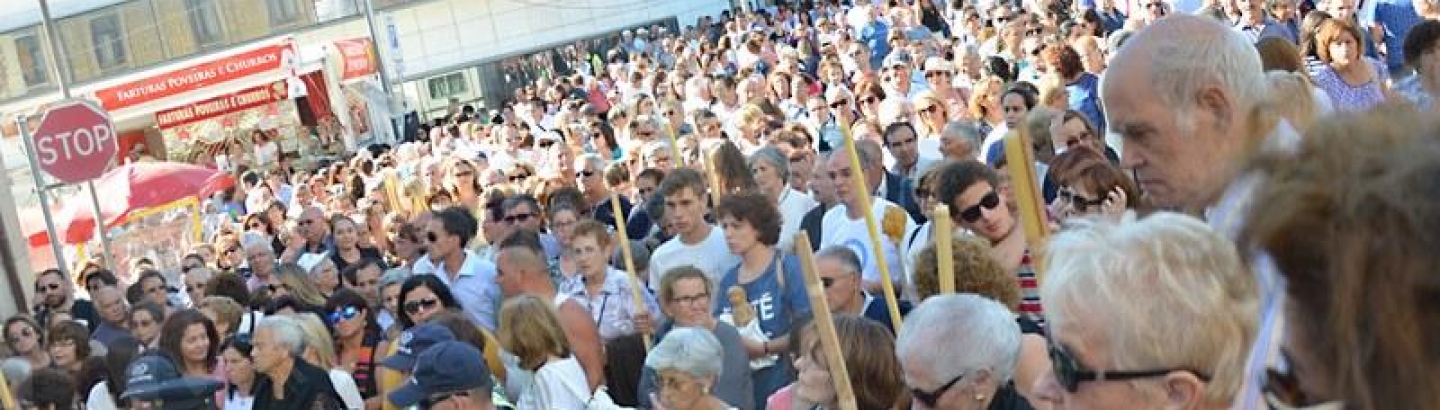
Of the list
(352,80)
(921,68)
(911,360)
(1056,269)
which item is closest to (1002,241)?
(911,360)

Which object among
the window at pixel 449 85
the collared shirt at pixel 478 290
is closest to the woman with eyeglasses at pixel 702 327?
the collared shirt at pixel 478 290

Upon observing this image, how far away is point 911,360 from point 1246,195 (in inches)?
82.8

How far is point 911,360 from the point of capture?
3820 millimetres

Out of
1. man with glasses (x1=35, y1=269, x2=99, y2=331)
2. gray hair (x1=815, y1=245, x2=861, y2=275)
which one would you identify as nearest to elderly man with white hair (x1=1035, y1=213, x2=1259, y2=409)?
gray hair (x1=815, y1=245, x2=861, y2=275)

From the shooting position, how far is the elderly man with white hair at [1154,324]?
2721mm

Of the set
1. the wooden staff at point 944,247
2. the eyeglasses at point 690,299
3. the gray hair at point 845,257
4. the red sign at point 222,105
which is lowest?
the red sign at point 222,105

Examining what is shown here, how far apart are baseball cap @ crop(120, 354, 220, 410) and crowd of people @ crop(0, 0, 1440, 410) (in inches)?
0.7

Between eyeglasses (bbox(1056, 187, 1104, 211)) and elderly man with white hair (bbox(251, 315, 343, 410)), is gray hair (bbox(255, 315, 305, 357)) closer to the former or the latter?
elderly man with white hair (bbox(251, 315, 343, 410))

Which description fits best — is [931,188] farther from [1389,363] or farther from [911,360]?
[1389,363]

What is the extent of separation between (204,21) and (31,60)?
379 cm

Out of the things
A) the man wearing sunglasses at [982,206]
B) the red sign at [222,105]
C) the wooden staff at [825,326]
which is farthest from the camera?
the red sign at [222,105]

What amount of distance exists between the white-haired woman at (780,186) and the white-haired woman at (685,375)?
3.25m

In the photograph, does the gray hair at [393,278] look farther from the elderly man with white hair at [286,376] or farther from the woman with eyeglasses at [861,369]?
the woman with eyeglasses at [861,369]

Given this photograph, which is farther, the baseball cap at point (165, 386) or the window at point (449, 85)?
the window at point (449, 85)
